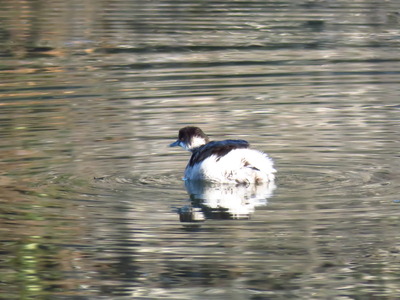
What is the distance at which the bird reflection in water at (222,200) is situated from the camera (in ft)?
28.5

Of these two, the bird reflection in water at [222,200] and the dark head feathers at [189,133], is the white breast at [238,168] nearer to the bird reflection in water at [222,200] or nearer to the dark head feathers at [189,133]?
the bird reflection in water at [222,200]

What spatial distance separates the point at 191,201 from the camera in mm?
9172

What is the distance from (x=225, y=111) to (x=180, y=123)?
0.88m

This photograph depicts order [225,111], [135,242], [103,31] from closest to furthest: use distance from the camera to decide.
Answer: [135,242] < [225,111] < [103,31]

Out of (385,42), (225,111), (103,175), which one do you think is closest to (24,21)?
(385,42)

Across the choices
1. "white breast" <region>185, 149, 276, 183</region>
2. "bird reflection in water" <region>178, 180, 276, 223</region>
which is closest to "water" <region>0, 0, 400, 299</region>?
"bird reflection in water" <region>178, 180, 276, 223</region>

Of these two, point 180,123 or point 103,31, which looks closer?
point 180,123

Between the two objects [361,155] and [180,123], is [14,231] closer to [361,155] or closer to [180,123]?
[361,155]

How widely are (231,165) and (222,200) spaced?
486 mm

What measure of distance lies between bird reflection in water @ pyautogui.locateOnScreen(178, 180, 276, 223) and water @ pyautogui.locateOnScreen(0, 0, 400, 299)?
0.09 feet

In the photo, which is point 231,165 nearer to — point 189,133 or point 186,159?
point 189,133

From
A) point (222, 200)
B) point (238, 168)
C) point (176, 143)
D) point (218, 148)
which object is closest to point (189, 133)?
point (176, 143)

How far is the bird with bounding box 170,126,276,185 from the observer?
377 inches

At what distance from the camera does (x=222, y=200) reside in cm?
925
